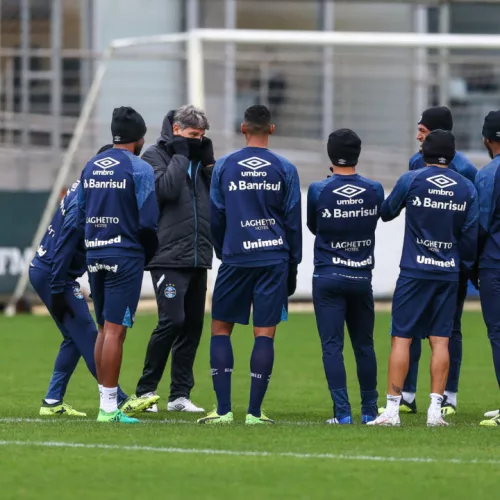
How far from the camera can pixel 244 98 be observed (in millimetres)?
Result: 22875

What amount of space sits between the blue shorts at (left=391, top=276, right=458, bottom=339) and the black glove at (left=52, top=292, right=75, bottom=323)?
2.35 m

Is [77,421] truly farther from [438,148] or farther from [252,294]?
[438,148]

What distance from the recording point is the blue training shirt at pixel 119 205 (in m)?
9.66

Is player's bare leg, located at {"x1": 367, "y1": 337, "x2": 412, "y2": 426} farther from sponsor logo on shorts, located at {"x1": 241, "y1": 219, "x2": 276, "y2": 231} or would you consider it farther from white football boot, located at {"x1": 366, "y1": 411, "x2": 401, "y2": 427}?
sponsor logo on shorts, located at {"x1": 241, "y1": 219, "x2": 276, "y2": 231}

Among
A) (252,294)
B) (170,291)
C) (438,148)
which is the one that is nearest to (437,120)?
(438,148)

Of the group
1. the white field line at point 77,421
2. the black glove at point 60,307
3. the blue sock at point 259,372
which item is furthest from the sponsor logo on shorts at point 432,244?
the black glove at point 60,307

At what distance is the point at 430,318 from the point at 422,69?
44.4ft

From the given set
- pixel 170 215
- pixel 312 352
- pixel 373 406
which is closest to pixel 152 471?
pixel 373 406

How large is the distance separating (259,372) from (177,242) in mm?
1564

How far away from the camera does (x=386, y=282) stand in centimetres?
2186

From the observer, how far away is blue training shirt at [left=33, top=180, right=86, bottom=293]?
10.3m

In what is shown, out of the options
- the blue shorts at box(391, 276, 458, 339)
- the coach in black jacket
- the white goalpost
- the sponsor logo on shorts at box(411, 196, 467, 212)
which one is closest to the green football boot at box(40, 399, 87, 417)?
the coach in black jacket

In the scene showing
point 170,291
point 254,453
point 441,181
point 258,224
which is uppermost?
point 441,181

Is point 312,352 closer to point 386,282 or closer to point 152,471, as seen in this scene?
point 386,282
